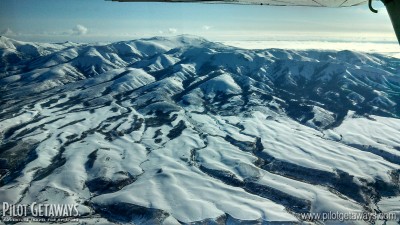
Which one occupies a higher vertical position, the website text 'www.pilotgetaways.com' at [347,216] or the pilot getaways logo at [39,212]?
the website text 'www.pilotgetaways.com' at [347,216]

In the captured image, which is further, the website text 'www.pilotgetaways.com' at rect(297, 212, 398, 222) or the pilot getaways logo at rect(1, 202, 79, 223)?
the website text 'www.pilotgetaways.com' at rect(297, 212, 398, 222)

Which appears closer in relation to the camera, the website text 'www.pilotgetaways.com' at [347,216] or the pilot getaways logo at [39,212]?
the pilot getaways logo at [39,212]

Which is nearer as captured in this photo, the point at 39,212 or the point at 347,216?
the point at 39,212

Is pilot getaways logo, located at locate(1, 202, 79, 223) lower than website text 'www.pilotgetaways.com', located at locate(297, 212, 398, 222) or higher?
lower

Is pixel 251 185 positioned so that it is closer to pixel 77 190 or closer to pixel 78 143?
pixel 77 190
